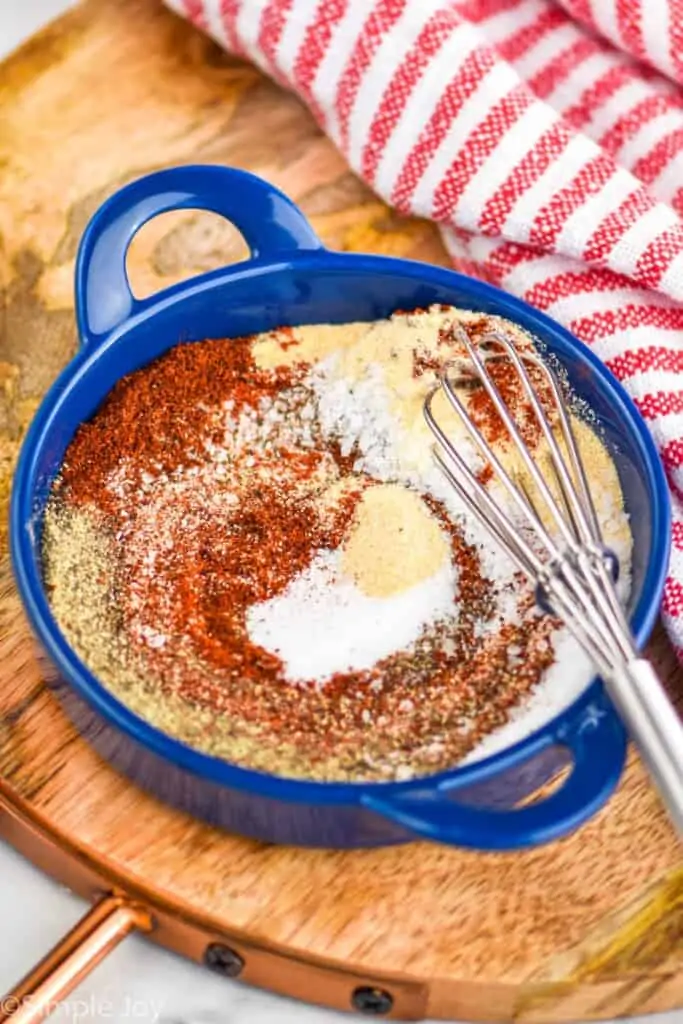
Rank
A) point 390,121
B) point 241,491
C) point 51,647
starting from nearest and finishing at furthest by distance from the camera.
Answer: point 51,647 < point 241,491 < point 390,121

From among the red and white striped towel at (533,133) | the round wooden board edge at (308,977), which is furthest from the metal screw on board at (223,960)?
the red and white striped towel at (533,133)

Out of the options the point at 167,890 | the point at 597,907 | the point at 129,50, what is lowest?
the point at 167,890

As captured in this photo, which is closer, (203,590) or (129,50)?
(203,590)

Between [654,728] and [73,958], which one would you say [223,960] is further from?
[654,728]

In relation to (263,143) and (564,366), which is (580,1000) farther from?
(263,143)

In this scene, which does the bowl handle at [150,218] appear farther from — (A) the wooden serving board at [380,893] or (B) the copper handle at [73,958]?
(B) the copper handle at [73,958]

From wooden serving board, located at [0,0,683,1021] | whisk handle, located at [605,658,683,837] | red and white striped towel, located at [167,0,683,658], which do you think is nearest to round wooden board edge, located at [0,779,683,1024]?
wooden serving board, located at [0,0,683,1021]

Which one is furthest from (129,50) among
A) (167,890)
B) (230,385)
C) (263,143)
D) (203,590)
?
(167,890)
